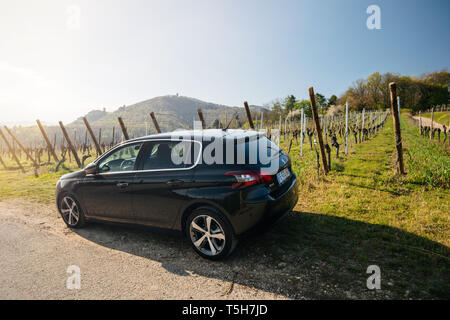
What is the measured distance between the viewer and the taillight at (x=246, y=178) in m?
3.12

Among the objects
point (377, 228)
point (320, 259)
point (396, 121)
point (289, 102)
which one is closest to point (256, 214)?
point (320, 259)

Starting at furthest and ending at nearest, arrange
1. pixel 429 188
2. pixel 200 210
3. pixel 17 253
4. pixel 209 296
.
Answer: pixel 429 188 → pixel 17 253 → pixel 200 210 → pixel 209 296

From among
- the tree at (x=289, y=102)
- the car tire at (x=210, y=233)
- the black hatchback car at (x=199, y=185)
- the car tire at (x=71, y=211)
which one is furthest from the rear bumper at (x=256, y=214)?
the tree at (x=289, y=102)

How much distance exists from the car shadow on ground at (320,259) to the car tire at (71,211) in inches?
19.3

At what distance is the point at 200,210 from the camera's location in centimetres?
334

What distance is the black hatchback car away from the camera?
10.3 ft

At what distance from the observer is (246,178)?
3.14 metres

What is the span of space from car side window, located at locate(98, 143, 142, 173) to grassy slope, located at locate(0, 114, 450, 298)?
7.81 feet

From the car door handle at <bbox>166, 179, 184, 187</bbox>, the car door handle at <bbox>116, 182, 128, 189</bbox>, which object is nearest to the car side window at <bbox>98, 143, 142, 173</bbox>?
the car door handle at <bbox>116, 182, 128, 189</bbox>

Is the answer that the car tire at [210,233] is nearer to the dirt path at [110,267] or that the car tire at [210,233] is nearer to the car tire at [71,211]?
the dirt path at [110,267]

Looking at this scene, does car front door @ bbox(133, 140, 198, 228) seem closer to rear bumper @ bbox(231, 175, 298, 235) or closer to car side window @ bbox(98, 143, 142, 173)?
car side window @ bbox(98, 143, 142, 173)
